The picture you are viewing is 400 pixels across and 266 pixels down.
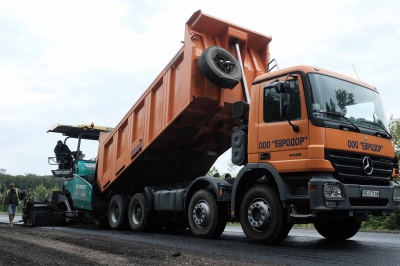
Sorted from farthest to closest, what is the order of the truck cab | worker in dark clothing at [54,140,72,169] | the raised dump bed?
worker in dark clothing at [54,140,72,169]
the raised dump bed
the truck cab

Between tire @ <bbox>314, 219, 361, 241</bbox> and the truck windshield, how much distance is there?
1.65m

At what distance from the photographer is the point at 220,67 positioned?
7.28m

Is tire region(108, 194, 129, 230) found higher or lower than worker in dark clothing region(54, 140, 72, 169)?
lower

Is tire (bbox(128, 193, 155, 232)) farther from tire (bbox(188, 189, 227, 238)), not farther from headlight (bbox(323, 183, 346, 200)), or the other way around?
→ headlight (bbox(323, 183, 346, 200))

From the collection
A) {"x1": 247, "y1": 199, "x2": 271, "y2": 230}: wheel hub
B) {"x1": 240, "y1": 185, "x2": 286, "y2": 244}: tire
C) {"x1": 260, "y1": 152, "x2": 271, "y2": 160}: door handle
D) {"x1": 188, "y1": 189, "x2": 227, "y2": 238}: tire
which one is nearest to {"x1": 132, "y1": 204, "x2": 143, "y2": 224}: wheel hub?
{"x1": 188, "y1": 189, "x2": 227, "y2": 238}: tire

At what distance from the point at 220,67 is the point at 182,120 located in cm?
127

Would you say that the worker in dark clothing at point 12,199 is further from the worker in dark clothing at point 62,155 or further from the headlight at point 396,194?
the headlight at point 396,194

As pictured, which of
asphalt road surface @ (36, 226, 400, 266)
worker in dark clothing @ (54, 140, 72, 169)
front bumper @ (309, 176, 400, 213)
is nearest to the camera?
asphalt road surface @ (36, 226, 400, 266)

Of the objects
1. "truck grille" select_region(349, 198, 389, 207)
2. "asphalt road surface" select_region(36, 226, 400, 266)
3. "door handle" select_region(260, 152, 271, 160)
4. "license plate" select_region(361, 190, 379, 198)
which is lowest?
"asphalt road surface" select_region(36, 226, 400, 266)

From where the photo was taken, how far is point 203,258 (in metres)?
4.95

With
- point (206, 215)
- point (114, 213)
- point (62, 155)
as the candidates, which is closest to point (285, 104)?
point (206, 215)

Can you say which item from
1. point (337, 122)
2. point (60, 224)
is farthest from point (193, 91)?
point (60, 224)

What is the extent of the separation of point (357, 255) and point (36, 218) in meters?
8.68

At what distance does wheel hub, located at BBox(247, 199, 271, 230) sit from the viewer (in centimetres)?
607
